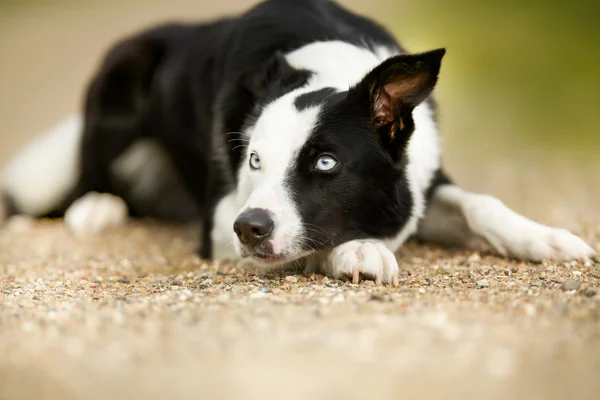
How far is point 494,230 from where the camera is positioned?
14.3 ft

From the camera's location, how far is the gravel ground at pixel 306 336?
2262mm

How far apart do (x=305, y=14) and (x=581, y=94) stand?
303 inches

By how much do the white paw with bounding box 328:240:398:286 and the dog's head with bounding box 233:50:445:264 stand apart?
10 centimetres

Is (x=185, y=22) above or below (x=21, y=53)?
above

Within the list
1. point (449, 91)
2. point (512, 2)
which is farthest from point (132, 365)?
point (512, 2)

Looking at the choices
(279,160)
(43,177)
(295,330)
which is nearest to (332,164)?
(279,160)

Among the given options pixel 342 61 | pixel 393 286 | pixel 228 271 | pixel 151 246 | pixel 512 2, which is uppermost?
pixel 512 2

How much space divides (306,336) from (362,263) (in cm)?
107

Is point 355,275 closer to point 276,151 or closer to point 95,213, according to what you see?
point 276,151

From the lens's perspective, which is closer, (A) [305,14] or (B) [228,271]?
(B) [228,271]

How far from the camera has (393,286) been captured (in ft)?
11.6

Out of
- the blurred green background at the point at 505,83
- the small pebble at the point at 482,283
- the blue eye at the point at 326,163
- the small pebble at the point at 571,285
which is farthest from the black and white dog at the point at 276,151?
the blurred green background at the point at 505,83

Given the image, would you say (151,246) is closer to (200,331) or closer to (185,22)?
(185,22)

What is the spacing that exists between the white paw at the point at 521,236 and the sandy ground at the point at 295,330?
0.12 metres
